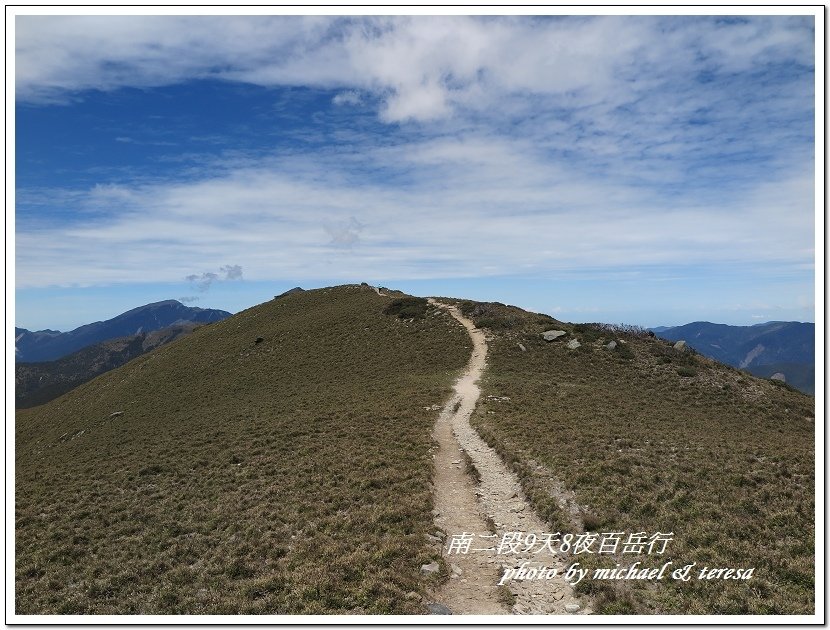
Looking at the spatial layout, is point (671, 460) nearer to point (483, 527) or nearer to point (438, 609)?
point (483, 527)

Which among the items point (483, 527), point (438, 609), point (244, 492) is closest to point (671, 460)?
point (483, 527)

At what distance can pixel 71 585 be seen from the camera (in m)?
12.4

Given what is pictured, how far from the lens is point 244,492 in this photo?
18188 millimetres

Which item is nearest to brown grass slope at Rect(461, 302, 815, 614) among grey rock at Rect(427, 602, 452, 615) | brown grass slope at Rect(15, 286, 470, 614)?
grey rock at Rect(427, 602, 452, 615)

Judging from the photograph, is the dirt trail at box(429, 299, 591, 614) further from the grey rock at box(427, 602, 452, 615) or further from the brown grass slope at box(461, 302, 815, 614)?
the brown grass slope at box(461, 302, 815, 614)

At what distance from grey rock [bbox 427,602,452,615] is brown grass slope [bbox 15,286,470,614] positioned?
15.8 inches

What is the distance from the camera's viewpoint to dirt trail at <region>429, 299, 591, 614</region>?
10.0 m

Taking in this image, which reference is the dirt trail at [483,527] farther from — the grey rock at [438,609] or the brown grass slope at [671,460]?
the brown grass slope at [671,460]

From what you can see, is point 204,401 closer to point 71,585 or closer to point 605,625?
point 71,585

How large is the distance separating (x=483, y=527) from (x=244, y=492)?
416 inches

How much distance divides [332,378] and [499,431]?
72.1 feet

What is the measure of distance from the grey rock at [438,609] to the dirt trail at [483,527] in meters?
0.16

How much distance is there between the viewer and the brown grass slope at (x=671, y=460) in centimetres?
1004
